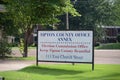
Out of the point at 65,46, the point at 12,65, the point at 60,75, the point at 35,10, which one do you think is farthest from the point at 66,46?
the point at 35,10

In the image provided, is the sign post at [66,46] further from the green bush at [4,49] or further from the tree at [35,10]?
the green bush at [4,49]

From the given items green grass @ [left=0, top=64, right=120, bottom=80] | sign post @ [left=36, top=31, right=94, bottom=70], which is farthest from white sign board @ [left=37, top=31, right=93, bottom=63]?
green grass @ [left=0, top=64, right=120, bottom=80]

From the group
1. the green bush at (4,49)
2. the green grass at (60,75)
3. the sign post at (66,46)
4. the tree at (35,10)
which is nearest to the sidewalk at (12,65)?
the green grass at (60,75)

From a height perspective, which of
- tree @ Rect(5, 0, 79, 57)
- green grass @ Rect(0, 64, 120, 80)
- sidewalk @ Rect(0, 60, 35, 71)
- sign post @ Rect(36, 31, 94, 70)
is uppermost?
tree @ Rect(5, 0, 79, 57)

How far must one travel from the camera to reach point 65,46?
20891mm

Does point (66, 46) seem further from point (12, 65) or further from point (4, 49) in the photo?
point (4, 49)

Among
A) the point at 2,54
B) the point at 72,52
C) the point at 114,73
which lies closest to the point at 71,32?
the point at 72,52

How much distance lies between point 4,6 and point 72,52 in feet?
37.9

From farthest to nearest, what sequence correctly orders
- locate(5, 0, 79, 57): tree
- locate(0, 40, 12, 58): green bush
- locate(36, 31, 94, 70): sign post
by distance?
locate(0, 40, 12, 58): green bush
locate(5, 0, 79, 57): tree
locate(36, 31, 94, 70): sign post

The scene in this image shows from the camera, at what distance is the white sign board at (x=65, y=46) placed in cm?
2034

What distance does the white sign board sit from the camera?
20.3m

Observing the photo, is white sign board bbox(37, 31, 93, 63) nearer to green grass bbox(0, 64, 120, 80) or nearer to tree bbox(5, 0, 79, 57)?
green grass bbox(0, 64, 120, 80)

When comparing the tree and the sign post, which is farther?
the tree

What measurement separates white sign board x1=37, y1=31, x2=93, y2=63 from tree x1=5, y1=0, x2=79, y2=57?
827cm
